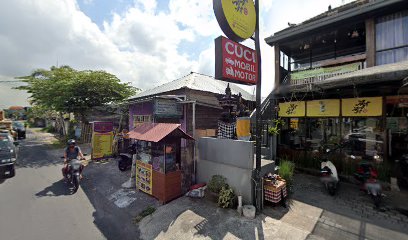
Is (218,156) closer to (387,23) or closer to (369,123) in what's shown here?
(369,123)

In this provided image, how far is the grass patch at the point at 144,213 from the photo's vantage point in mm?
6072

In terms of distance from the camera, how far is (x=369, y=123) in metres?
9.07

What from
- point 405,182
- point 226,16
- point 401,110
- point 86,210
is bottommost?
point 86,210

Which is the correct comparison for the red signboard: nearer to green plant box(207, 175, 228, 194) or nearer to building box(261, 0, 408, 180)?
building box(261, 0, 408, 180)

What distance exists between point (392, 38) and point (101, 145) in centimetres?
1738

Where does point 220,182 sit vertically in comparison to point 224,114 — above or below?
below

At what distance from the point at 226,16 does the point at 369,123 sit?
8.56 metres

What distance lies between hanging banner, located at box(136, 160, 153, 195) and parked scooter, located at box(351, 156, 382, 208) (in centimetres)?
769

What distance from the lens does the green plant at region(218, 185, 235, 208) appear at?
6.27 metres

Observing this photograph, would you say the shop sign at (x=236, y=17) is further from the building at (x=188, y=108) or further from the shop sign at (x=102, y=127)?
the shop sign at (x=102, y=127)

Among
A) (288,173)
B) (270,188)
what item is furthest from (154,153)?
(288,173)

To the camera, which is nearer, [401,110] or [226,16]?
[226,16]

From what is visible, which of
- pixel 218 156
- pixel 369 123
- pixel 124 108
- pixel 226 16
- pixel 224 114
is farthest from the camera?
pixel 124 108

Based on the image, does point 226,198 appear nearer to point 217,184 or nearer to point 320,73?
point 217,184
